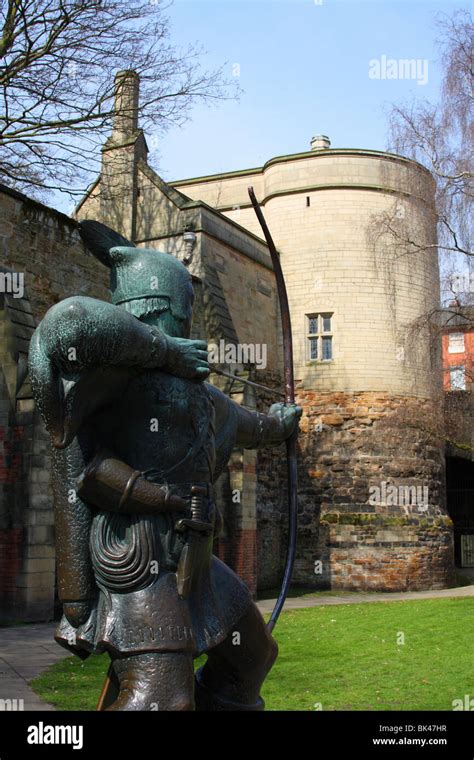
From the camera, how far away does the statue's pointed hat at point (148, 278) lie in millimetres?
3076

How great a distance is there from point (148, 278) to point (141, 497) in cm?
86

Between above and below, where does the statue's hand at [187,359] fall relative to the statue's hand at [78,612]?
above

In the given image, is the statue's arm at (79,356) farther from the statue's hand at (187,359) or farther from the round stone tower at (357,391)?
the round stone tower at (357,391)

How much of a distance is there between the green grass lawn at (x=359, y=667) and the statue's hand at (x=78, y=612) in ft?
11.9

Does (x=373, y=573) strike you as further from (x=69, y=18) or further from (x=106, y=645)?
(x=106, y=645)

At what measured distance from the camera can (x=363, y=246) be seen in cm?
2162

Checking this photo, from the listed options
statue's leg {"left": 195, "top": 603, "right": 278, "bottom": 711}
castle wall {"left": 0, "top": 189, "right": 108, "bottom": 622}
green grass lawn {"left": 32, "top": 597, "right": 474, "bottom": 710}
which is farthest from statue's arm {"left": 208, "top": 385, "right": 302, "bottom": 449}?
castle wall {"left": 0, "top": 189, "right": 108, "bottom": 622}

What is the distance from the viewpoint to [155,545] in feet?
9.25

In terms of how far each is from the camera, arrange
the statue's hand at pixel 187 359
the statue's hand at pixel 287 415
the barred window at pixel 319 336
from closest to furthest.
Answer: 1. the statue's hand at pixel 187 359
2. the statue's hand at pixel 287 415
3. the barred window at pixel 319 336

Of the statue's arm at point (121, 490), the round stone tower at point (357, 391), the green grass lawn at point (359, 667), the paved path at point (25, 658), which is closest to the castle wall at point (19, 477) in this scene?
the paved path at point (25, 658)

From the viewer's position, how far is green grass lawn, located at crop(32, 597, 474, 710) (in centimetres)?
651

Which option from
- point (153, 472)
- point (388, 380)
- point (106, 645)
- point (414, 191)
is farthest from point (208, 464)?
point (388, 380)

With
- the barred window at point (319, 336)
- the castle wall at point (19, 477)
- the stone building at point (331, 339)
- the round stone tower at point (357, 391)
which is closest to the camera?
the castle wall at point (19, 477)

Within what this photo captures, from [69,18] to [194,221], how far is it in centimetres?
583
